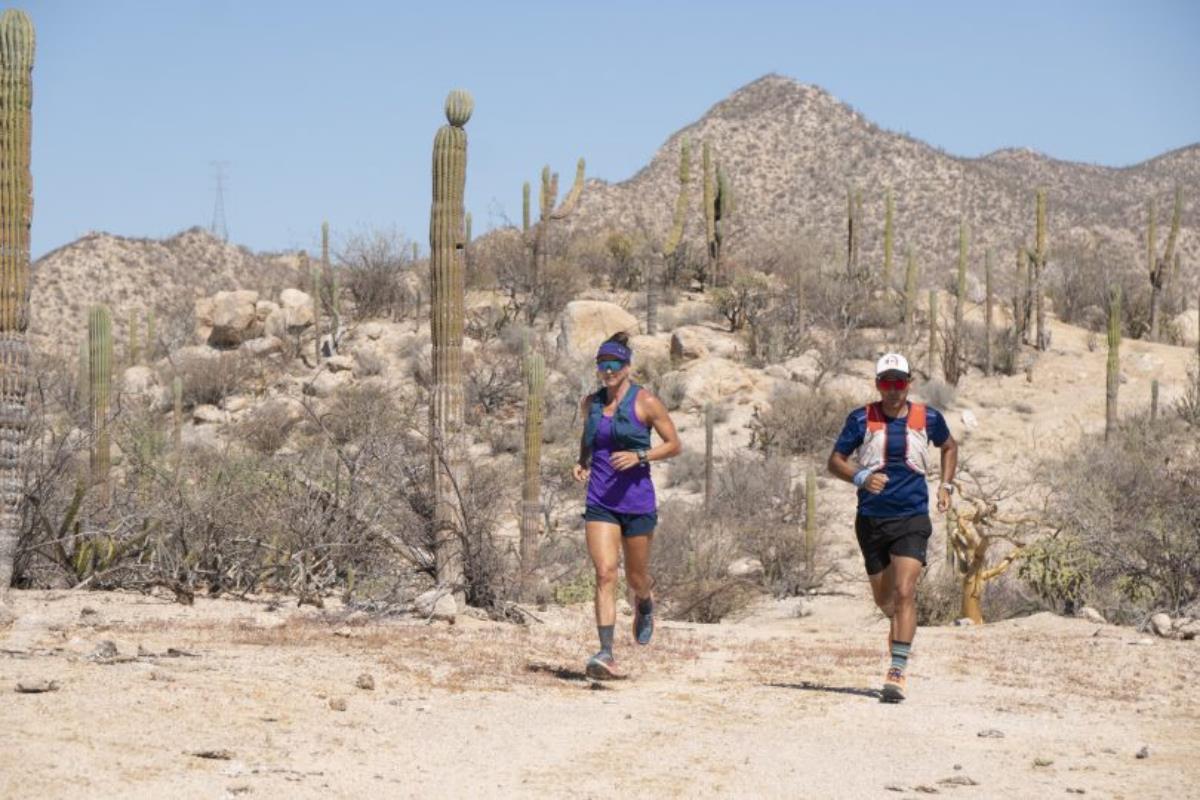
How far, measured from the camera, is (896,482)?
8.67 meters

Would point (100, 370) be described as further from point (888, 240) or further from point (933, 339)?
point (888, 240)

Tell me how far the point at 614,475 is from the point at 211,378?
26.9m

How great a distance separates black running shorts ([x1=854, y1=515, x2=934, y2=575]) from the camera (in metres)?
8.68

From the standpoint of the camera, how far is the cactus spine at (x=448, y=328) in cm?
1207

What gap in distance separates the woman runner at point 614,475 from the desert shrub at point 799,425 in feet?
63.5

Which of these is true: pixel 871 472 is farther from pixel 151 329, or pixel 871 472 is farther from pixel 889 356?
pixel 151 329

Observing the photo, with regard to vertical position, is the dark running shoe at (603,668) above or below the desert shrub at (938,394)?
below

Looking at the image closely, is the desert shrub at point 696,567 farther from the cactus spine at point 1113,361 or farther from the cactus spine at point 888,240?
the cactus spine at point 888,240

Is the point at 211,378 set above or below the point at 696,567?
above

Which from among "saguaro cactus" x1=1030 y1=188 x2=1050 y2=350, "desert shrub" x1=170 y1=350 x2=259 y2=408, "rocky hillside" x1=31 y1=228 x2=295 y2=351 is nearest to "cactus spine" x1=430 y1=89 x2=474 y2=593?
"saguaro cactus" x1=1030 y1=188 x2=1050 y2=350

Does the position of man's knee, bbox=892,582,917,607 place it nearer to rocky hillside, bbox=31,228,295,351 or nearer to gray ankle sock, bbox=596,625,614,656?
gray ankle sock, bbox=596,625,614,656

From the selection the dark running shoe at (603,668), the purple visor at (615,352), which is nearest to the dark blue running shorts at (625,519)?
the dark running shoe at (603,668)

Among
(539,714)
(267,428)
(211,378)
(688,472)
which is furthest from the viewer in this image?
(211,378)

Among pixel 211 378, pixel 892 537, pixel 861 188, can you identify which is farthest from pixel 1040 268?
pixel 861 188
